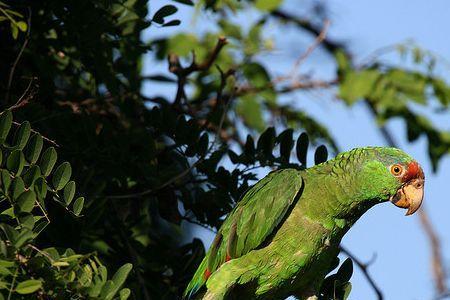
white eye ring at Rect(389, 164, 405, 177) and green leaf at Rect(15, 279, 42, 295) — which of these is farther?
white eye ring at Rect(389, 164, 405, 177)

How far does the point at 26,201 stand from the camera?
2391 mm

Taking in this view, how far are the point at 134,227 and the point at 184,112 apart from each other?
0.60 meters

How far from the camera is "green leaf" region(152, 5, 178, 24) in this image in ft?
11.4

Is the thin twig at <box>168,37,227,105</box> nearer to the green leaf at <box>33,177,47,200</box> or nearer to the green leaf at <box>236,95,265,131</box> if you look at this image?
the green leaf at <box>236,95,265,131</box>

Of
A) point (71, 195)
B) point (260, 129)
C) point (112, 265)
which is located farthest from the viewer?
point (260, 129)

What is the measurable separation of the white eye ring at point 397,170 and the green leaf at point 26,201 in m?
1.45

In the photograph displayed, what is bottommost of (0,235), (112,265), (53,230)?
(112,265)

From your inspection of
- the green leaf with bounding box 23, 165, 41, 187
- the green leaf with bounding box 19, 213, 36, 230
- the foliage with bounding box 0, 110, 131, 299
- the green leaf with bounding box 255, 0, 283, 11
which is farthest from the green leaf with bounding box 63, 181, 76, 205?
the green leaf with bounding box 255, 0, 283, 11

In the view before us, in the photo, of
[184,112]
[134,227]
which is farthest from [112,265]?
[184,112]

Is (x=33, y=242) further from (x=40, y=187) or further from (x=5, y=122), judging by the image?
(x=5, y=122)

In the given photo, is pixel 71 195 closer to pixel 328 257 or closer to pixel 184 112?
pixel 328 257

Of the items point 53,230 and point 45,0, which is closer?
point 53,230

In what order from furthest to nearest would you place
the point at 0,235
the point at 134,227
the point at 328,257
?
the point at 134,227 → the point at 328,257 → the point at 0,235

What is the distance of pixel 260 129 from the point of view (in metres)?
4.56
